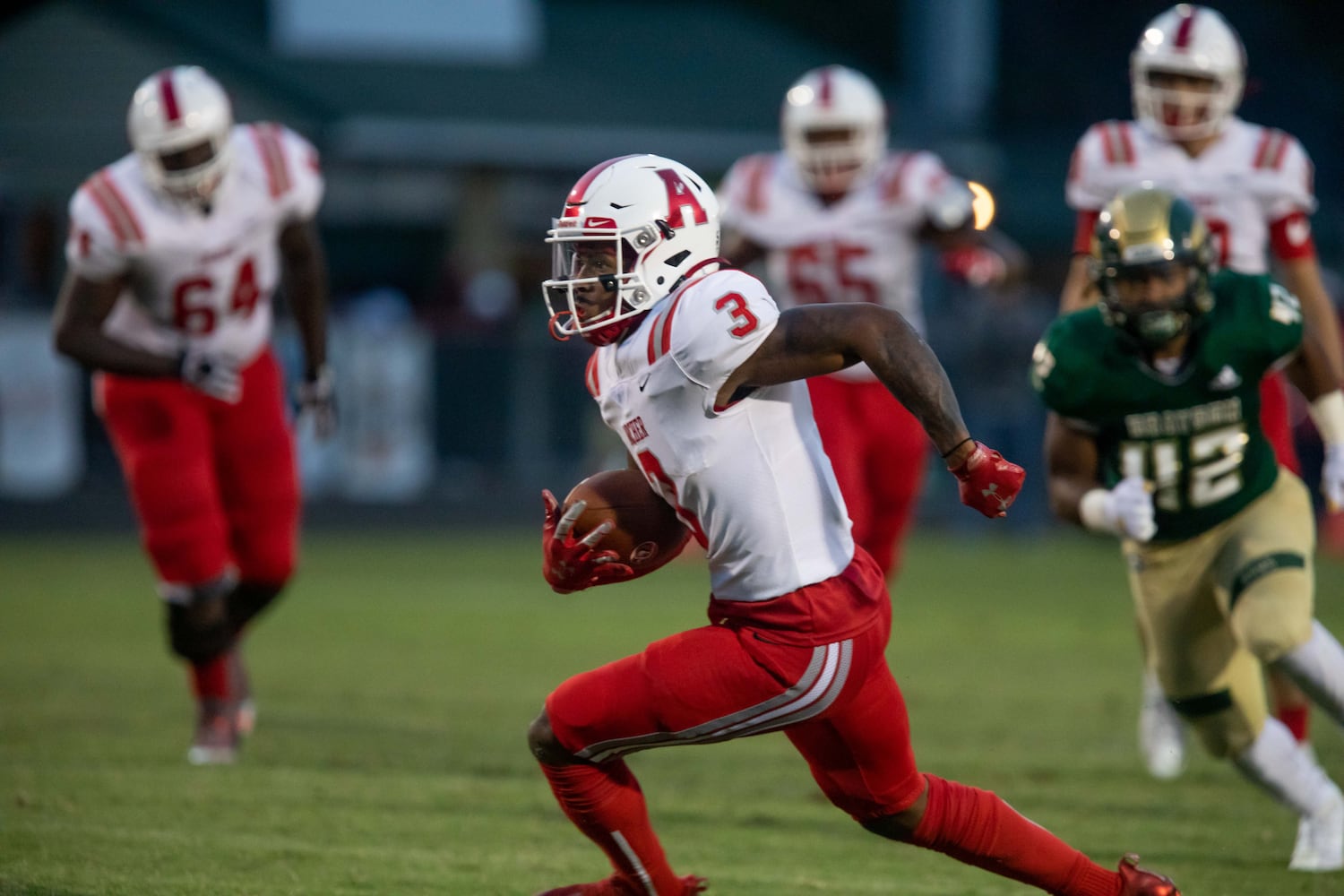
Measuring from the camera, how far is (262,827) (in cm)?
475

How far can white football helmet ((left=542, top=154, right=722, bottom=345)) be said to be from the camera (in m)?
3.67

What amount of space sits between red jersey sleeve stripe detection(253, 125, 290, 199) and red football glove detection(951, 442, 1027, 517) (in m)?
3.46

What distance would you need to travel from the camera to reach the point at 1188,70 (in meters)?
5.67

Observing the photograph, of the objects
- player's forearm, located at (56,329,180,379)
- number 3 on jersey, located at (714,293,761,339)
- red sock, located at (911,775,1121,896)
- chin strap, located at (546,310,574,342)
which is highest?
number 3 on jersey, located at (714,293,761,339)

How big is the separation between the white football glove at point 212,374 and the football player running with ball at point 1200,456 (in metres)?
2.73

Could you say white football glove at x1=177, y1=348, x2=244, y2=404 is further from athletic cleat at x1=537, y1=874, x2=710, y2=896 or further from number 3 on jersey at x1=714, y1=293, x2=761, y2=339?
number 3 on jersey at x1=714, y1=293, x2=761, y2=339

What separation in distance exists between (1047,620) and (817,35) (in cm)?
2130

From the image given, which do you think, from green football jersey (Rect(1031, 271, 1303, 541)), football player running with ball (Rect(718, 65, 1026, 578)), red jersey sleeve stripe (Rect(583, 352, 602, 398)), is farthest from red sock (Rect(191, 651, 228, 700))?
green football jersey (Rect(1031, 271, 1303, 541))

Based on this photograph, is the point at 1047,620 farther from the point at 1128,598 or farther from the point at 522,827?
the point at 522,827

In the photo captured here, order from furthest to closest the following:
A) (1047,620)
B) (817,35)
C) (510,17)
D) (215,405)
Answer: (817,35) → (510,17) → (1047,620) → (215,405)

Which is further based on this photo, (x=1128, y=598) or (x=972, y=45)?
(x=972, y=45)

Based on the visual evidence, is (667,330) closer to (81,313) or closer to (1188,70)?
(1188,70)

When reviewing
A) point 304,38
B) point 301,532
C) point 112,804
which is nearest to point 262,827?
point 112,804

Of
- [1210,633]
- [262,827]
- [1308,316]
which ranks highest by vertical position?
[1308,316]
